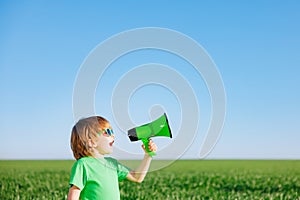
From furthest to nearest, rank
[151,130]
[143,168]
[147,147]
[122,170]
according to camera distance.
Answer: [122,170], [143,168], [147,147], [151,130]

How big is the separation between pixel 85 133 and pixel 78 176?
13.4 inches

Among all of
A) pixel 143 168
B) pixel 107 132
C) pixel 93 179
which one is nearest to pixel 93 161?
A: pixel 93 179

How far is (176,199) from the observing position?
7.25m

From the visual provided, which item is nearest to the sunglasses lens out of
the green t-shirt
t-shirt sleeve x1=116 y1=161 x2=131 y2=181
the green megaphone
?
the green megaphone

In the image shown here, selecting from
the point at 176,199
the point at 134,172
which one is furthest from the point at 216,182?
the point at 134,172

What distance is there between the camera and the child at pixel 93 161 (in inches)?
152

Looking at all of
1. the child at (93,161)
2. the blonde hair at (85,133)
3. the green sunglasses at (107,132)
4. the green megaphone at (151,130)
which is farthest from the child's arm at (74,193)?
the green megaphone at (151,130)

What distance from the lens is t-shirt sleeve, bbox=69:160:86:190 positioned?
3.80 metres

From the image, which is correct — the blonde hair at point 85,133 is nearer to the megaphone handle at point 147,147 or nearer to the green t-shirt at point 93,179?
the green t-shirt at point 93,179

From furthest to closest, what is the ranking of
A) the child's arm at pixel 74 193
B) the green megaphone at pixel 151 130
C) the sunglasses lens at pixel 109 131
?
1. the sunglasses lens at pixel 109 131
2. the child's arm at pixel 74 193
3. the green megaphone at pixel 151 130

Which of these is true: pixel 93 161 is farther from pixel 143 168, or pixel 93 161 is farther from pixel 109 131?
pixel 143 168

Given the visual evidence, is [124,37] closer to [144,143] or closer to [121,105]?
[121,105]

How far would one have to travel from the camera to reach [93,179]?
3.90 meters

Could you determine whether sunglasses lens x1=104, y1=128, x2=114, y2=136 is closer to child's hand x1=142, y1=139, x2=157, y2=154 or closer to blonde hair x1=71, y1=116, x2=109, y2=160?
blonde hair x1=71, y1=116, x2=109, y2=160
